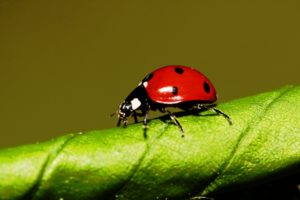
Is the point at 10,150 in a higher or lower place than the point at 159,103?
higher

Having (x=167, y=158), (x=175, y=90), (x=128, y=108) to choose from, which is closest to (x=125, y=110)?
(x=128, y=108)

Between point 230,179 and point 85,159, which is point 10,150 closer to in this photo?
point 85,159

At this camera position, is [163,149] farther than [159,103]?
No

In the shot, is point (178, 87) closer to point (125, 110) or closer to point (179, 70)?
point (179, 70)

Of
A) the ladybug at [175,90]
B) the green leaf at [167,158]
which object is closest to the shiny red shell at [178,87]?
the ladybug at [175,90]

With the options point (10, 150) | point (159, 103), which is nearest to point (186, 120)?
point (10, 150)

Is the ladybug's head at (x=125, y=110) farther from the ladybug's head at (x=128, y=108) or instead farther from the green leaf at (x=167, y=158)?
the green leaf at (x=167, y=158)
